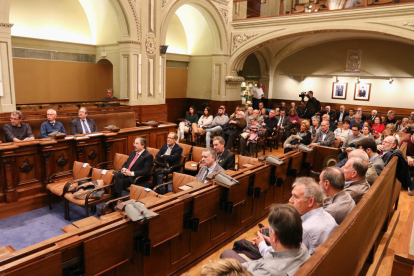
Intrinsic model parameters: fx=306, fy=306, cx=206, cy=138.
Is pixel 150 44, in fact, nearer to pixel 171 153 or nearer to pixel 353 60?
pixel 171 153

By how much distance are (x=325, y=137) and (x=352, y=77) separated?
27.0ft

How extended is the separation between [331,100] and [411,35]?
5.78m

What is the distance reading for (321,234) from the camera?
229 cm

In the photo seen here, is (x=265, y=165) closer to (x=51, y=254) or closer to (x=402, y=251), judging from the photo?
(x=402, y=251)

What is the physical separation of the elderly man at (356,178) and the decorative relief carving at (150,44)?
6563mm

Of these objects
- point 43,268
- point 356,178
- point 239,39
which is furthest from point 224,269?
point 239,39

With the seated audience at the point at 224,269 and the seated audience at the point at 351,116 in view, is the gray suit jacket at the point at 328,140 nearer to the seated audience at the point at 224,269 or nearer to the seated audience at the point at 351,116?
the seated audience at the point at 351,116

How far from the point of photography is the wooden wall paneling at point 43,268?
1855 mm

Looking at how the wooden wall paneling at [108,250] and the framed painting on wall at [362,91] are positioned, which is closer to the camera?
the wooden wall paneling at [108,250]

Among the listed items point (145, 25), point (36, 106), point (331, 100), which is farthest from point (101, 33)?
Result: point (331, 100)

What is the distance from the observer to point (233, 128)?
26.4 ft

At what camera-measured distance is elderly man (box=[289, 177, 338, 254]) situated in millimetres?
2301

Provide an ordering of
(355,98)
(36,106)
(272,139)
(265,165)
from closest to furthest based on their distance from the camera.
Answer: (265,165)
(36,106)
(272,139)
(355,98)

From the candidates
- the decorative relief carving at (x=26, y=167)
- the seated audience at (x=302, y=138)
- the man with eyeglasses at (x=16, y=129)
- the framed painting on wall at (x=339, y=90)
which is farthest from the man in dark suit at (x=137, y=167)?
the framed painting on wall at (x=339, y=90)
